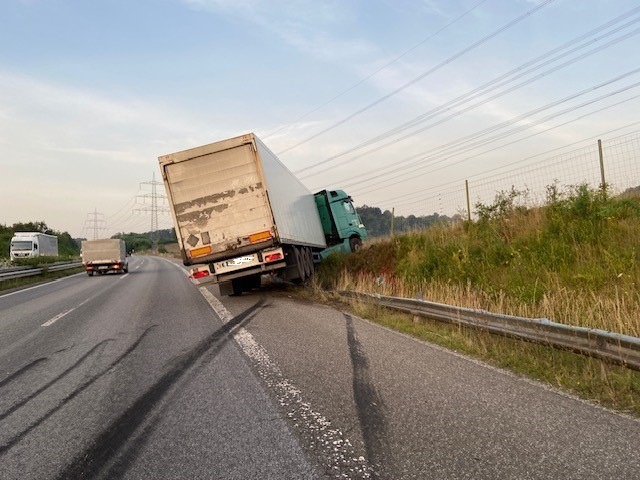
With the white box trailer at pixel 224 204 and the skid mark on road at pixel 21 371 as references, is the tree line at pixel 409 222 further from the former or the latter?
the skid mark on road at pixel 21 371

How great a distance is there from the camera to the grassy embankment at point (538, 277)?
473 centimetres

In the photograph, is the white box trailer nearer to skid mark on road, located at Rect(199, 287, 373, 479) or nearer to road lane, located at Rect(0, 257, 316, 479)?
road lane, located at Rect(0, 257, 316, 479)

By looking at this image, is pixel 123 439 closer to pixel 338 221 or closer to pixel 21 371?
pixel 21 371

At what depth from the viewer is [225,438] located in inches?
128

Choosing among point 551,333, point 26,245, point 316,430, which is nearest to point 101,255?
point 26,245

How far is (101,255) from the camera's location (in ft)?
98.7

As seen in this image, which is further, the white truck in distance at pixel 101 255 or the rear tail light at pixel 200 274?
the white truck in distance at pixel 101 255

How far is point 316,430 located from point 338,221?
1717cm

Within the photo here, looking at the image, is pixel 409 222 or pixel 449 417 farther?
pixel 409 222

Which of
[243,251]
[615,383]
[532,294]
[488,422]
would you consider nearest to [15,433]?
[488,422]

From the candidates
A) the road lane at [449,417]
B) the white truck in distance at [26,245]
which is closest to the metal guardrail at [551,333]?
the road lane at [449,417]

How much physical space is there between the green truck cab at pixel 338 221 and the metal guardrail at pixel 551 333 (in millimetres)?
12831

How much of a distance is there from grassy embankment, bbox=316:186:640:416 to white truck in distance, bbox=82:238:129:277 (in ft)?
68.2

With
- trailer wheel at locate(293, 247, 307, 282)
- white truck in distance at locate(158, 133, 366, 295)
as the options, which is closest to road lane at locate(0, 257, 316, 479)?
white truck in distance at locate(158, 133, 366, 295)
